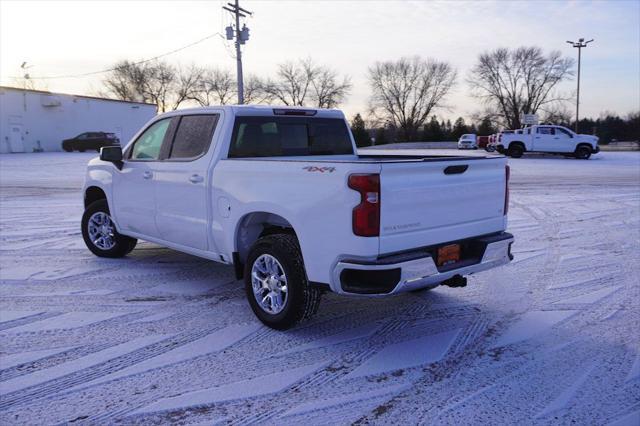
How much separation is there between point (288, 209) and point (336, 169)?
60 cm

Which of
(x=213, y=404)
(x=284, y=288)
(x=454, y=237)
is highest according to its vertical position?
(x=454, y=237)

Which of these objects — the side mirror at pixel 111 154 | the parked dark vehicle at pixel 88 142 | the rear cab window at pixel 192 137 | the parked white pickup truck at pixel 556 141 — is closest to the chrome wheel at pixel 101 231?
the side mirror at pixel 111 154

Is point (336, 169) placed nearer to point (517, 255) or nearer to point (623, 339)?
point (623, 339)

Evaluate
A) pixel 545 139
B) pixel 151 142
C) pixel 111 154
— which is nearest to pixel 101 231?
pixel 111 154

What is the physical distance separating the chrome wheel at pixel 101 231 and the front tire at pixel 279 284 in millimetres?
3111

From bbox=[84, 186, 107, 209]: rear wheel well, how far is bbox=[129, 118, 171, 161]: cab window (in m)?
1.14

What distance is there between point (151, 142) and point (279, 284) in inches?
106

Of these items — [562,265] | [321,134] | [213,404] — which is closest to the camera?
[213,404]

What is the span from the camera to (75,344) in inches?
164

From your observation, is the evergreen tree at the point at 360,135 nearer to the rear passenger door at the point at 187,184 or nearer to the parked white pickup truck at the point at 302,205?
the parked white pickup truck at the point at 302,205

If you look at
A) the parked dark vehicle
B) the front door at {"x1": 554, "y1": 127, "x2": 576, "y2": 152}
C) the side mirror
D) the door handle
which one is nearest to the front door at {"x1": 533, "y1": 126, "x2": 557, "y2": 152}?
the front door at {"x1": 554, "y1": 127, "x2": 576, "y2": 152}

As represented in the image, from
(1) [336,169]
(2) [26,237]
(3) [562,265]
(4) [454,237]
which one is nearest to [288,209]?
(1) [336,169]

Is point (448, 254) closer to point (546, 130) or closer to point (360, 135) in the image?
point (546, 130)

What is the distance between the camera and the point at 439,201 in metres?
4.10
